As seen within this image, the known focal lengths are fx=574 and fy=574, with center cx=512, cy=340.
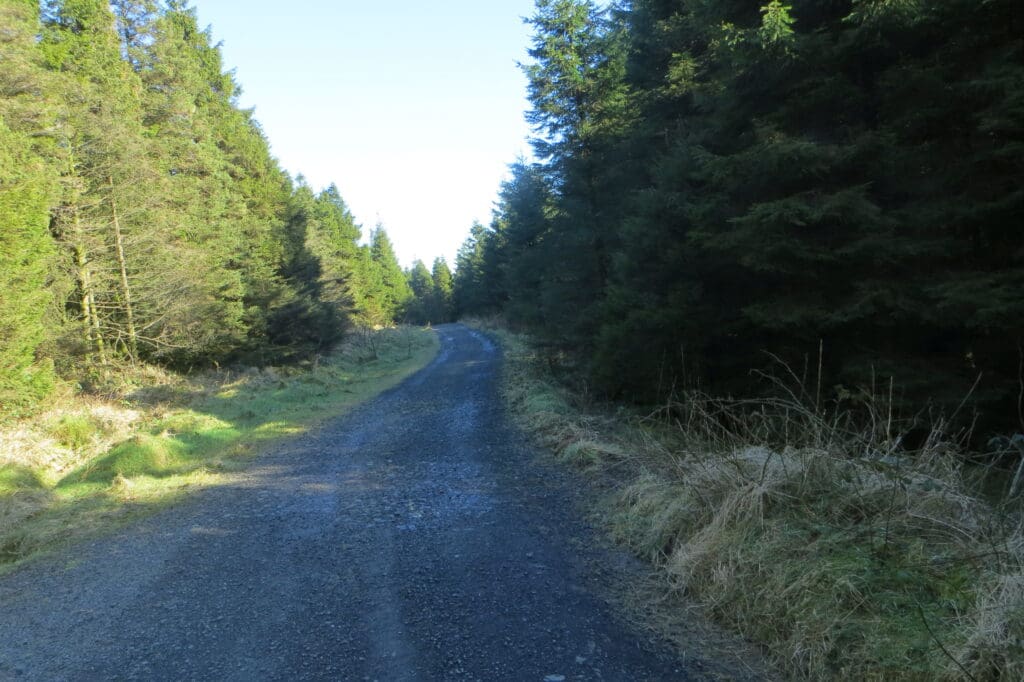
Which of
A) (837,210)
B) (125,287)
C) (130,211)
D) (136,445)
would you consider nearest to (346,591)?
(136,445)

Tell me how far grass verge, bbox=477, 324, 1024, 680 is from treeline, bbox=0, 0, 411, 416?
1282 centimetres

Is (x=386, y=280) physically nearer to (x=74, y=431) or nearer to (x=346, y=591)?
(x=74, y=431)

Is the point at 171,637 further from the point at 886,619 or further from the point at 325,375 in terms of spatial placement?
the point at 325,375

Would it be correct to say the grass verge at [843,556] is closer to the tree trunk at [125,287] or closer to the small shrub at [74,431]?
the small shrub at [74,431]

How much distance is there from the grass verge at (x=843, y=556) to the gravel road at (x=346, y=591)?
599 mm

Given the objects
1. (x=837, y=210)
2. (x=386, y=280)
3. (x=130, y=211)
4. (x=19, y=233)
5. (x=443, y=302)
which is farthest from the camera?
(x=443, y=302)

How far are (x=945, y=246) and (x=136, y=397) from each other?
18.0m

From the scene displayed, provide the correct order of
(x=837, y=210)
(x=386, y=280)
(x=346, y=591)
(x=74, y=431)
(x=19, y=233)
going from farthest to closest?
1. (x=386, y=280)
2. (x=19, y=233)
3. (x=74, y=431)
4. (x=837, y=210)
5. (x=346, y=591)

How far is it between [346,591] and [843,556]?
12.1 feet

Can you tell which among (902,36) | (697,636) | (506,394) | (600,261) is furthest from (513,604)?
(600,261)

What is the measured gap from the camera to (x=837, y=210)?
301 inches

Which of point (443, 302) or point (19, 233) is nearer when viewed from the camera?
point (19, 233)

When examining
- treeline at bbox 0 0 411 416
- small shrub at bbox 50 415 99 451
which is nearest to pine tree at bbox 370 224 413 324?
treeline at bbox 0 0 411 416

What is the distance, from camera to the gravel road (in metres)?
3.61
